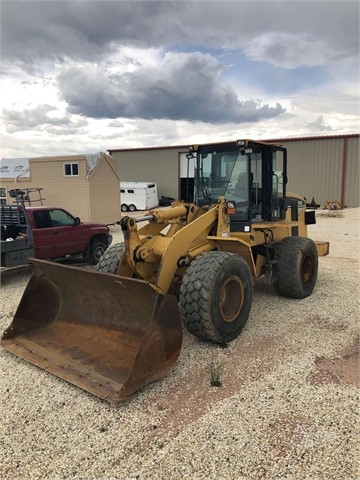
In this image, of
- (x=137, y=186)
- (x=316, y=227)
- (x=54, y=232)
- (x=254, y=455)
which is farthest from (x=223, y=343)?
(x=137, y=186)

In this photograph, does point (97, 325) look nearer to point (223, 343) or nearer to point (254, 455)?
point (223, 343)

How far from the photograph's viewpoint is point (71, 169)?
61.3 ft

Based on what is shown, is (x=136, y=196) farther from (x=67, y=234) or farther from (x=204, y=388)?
(x=204, y=388)

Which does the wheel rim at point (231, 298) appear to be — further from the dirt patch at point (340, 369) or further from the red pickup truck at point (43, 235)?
the red pickup truck at point (43, 235)

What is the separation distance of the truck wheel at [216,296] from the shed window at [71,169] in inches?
569

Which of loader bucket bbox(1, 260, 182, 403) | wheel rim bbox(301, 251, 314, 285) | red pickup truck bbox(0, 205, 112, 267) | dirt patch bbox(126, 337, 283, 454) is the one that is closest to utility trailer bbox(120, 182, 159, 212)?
red pickup truck bbox(0, 205, 112, 267)

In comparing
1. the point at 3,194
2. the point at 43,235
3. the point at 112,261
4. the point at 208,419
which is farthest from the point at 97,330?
the point at 3,194

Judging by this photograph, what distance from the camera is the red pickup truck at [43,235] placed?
877cm

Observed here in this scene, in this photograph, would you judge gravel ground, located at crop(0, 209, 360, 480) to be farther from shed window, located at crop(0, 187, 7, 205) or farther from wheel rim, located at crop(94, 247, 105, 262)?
shed window, located at crop(0, 187, 7, 205)

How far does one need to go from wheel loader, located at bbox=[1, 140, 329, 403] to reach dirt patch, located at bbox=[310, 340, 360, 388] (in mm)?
1139

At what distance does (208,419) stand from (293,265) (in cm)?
375

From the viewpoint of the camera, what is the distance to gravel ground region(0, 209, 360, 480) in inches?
121

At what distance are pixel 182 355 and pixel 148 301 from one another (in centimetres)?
87

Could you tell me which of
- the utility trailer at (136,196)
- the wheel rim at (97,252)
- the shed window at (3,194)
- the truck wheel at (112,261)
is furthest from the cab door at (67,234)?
the utility trailer at (136,196)
